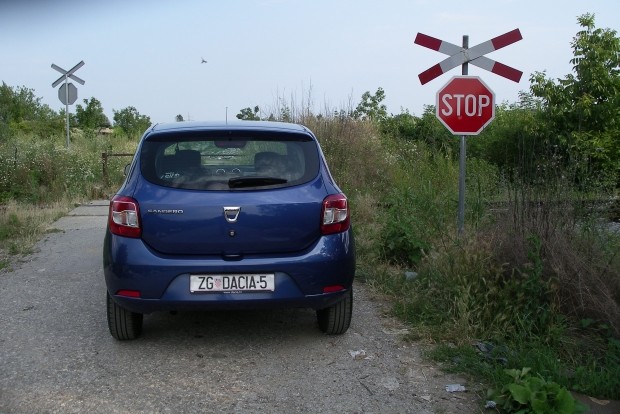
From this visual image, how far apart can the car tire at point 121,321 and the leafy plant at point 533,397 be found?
260 cm

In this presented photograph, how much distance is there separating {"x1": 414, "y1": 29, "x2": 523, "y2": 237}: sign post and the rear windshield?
2252mm

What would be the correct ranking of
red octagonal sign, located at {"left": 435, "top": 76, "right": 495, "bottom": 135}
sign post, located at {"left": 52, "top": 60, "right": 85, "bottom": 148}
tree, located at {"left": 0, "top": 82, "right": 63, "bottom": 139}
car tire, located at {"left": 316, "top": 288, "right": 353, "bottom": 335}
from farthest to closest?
tree, located at {"left": 0, "top": 82, "right": 63, "bottom": 139} → sign post, located at {"left": 52, "top": 60, "right": 85, "bottom": 148} → red octagonal sign, located at {"left": 435, "top": 76, "right": 495, "bottom": 135} → car tire, located at {"left": 316, "top": 288, "right": 353, "bottom": 335}

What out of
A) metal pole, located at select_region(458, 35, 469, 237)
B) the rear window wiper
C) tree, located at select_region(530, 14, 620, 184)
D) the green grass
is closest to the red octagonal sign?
metal pole, located at select_region(458, 35, 469, 237)

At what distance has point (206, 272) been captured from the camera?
14.9 feet

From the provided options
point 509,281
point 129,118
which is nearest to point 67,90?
point 509,281

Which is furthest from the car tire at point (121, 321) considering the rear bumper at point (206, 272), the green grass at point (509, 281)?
the green grass at point (509, 281)

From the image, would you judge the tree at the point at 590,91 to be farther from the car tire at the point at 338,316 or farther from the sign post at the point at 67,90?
the car tire at the point at 338,316

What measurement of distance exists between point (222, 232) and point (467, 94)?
11.2 ft

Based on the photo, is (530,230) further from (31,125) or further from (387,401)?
(31,125)

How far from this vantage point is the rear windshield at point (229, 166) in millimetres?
4758

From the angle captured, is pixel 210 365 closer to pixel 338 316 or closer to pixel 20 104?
pixel 338 316

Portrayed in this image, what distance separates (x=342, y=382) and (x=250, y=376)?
23.6 inches

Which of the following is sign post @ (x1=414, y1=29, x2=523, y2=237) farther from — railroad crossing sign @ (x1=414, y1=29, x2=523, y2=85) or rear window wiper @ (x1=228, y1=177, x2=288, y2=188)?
rear window wiper @ (x1=228, y1=177, x2=288, y2=188)

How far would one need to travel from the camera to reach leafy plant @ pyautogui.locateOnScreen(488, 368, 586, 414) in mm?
3572
